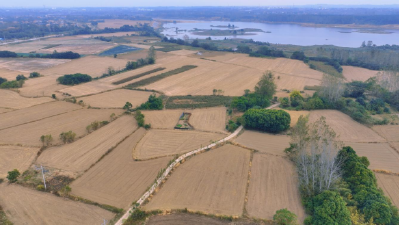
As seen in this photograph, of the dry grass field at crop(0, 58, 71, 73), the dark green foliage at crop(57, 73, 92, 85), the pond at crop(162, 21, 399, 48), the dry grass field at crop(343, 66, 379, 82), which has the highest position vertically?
the pond at crop(162, 21, 399, 48)

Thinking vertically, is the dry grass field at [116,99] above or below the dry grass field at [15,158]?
above

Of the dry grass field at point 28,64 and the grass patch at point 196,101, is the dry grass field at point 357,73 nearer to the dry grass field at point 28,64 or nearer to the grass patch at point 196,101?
the grass patch at point 196,101

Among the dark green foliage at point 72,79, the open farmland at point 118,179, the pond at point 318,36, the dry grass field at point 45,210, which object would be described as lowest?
the dry grass field at point 45,210

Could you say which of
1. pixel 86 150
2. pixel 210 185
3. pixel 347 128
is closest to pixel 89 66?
pixel 86 150

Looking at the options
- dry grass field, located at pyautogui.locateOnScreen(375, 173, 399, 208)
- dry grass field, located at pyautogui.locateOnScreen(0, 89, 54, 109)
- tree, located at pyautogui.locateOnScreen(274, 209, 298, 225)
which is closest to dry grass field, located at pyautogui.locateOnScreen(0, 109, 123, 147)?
dry grass field, located at pyautogui.locateOnScreen(0, 89, 54, 109)

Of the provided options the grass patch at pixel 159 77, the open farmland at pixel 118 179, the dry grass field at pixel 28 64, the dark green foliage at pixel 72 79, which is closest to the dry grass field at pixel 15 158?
the open farmland at pixel 118 179

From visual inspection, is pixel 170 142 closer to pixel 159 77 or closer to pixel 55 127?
pixel 55 127

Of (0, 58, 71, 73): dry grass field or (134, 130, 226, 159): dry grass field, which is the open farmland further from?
(0, 58, 71, 73): dry grass field
